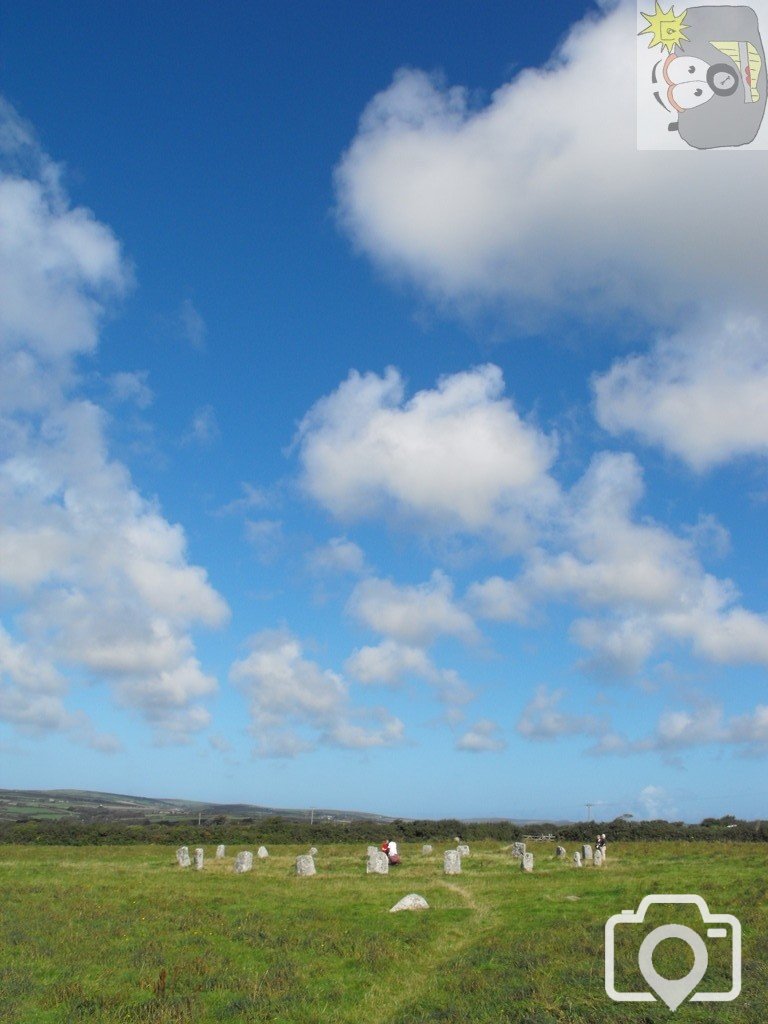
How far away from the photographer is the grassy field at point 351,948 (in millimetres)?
14164

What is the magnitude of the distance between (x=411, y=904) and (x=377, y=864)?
1295 centimetres

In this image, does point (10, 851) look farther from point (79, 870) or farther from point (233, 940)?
point (233, 940)

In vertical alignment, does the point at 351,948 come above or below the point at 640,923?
below

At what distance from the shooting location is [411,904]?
2453 centimetres

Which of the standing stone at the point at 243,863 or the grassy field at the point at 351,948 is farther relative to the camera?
the standing stone at the point at 243,863

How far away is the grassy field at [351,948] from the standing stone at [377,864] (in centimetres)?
167

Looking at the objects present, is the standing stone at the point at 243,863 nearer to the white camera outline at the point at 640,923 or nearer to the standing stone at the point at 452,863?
the standing stone at the point at 452,863

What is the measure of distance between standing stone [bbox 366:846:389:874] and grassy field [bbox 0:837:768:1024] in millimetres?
1670

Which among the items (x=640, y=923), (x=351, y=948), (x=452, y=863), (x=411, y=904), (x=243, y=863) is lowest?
(x=243, y=863)

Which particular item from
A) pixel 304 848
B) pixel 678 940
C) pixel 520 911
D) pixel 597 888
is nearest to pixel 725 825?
pixel 304 848

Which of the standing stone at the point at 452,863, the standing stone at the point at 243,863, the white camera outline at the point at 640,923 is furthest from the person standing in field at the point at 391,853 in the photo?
the white camera outline at the point at 640,923

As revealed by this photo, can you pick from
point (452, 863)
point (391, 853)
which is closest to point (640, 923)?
point (452, 863)

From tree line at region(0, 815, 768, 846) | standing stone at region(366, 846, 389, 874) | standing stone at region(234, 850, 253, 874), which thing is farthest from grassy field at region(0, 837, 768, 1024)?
tree line at region(0, 815, 768, 846)

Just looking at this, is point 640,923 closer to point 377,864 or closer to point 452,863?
point 452,863
